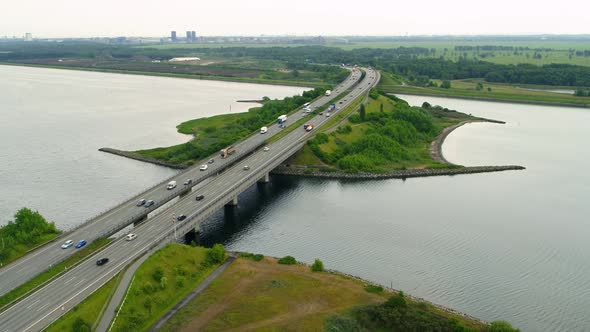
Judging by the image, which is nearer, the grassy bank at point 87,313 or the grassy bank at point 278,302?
the grassy bank at point 87,313

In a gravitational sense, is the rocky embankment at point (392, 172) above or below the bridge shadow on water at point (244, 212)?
above

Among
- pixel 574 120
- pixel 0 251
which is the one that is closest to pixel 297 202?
pixel 0 251

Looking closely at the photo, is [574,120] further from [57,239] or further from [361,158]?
[57,239]

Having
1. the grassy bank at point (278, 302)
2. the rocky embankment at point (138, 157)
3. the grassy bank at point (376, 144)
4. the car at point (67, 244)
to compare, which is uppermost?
the grassy bank at point (376, 144)

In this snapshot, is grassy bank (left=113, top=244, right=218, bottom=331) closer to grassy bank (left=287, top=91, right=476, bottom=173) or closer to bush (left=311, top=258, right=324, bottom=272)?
bush (left=311, top=258, right=324, bottom=272)

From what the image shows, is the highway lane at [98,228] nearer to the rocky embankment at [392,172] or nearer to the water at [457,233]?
the water at [457,233]

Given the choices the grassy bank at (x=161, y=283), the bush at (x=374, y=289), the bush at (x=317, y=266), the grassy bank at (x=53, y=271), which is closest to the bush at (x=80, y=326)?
the grassy bank at (x=161, y=283)

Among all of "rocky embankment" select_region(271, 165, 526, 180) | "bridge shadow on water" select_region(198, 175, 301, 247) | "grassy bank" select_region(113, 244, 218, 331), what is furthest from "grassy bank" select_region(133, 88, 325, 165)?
"grassy bank" select_region(113, 244, 218, 331)

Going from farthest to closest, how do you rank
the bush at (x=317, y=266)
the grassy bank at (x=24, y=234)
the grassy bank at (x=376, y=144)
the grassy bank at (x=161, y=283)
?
1. the grassy bank at (x=376, y=144)
2. the grassy bank at (x=24, y=234)
3. the bush at (x=317, y=266)
4. the grassy bank at (x=161, y=283)
